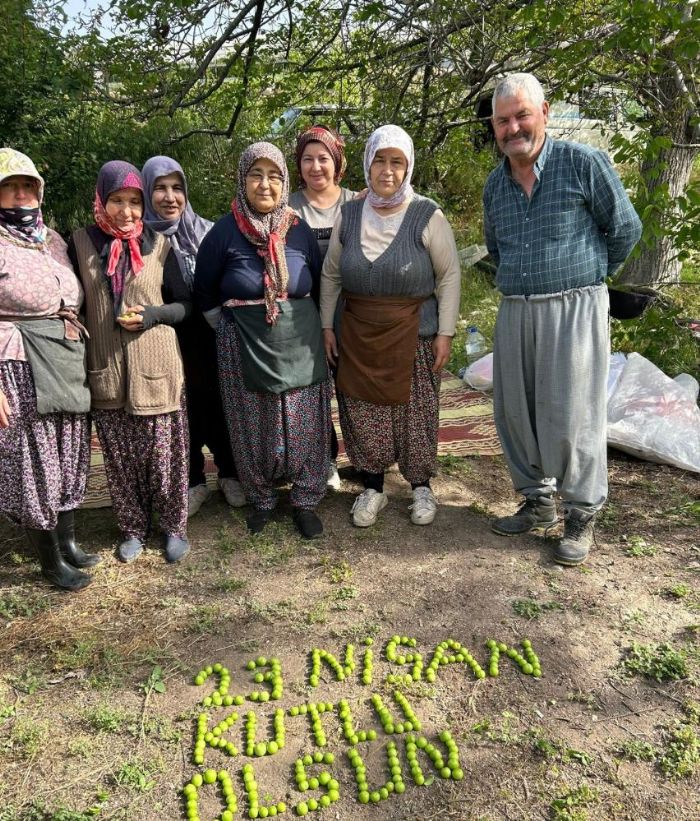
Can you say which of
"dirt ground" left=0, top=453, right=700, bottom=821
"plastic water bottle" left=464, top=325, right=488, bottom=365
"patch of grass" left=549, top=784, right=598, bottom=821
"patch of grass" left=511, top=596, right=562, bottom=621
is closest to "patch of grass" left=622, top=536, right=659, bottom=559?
"dirt ground" left=0, top=453, right=700, bottom=821

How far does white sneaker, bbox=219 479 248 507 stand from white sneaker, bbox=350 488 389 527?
662 millimetres

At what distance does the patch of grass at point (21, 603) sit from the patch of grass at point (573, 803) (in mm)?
2283

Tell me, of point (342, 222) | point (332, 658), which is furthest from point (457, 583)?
point (342, 222)

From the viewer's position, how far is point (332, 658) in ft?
8.81

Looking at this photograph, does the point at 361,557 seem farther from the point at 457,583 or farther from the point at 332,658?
the point at 332,658

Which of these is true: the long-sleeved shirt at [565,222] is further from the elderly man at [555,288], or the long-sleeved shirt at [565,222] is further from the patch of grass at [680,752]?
the patch of grass at [680,752]

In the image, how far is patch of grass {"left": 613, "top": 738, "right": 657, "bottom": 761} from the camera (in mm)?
2213

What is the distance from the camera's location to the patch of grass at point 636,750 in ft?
7.26

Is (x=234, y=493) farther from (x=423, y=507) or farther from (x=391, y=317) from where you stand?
(x=391, y=317)

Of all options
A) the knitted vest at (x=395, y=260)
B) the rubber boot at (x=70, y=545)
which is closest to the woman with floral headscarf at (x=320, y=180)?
the knitted vest at (x=395, y=260)

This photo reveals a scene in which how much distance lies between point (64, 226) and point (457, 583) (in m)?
6.56

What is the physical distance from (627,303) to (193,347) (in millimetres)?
2255

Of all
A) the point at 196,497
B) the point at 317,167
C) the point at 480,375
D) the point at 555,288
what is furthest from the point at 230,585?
the point at 480,375

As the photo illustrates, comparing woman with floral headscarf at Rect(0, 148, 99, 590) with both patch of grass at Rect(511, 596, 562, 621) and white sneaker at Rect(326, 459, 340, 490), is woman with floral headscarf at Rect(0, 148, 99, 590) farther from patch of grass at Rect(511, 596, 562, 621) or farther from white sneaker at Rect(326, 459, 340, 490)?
patch of grass at Rect(511, 596, 562, 621)
